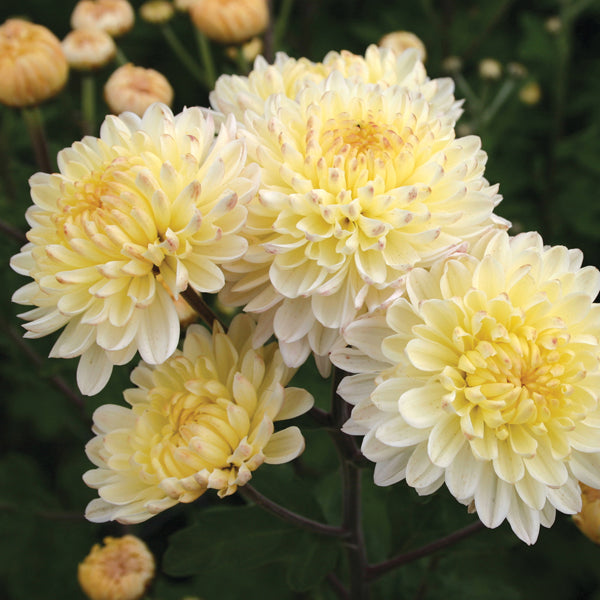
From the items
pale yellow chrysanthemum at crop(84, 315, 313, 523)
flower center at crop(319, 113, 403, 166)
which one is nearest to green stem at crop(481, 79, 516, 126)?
flower center at crop(319, 113, 403, 166)

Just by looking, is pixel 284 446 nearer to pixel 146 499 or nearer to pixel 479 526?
pixel 146 499

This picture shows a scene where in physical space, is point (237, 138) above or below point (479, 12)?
above

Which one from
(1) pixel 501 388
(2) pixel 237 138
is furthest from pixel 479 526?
(2) pixel 237 138

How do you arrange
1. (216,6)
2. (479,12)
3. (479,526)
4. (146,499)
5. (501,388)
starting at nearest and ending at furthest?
(501,388)
(146,499)
(479,526)
(216,6)
(479,12)

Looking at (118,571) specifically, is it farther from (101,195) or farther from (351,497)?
(101,195)

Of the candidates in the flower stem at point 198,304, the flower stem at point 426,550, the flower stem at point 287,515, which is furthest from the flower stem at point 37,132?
the flower stem at point 426,550

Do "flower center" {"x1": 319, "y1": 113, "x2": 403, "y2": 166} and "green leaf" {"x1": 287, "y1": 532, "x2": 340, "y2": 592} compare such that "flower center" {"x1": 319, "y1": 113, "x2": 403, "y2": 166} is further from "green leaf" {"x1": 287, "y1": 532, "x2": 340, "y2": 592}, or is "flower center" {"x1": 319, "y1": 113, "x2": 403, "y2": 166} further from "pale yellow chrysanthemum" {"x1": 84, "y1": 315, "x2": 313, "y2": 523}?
"green leaf" {"x1": 287, "y1": 532, "x2": 340, "y2": 592}
